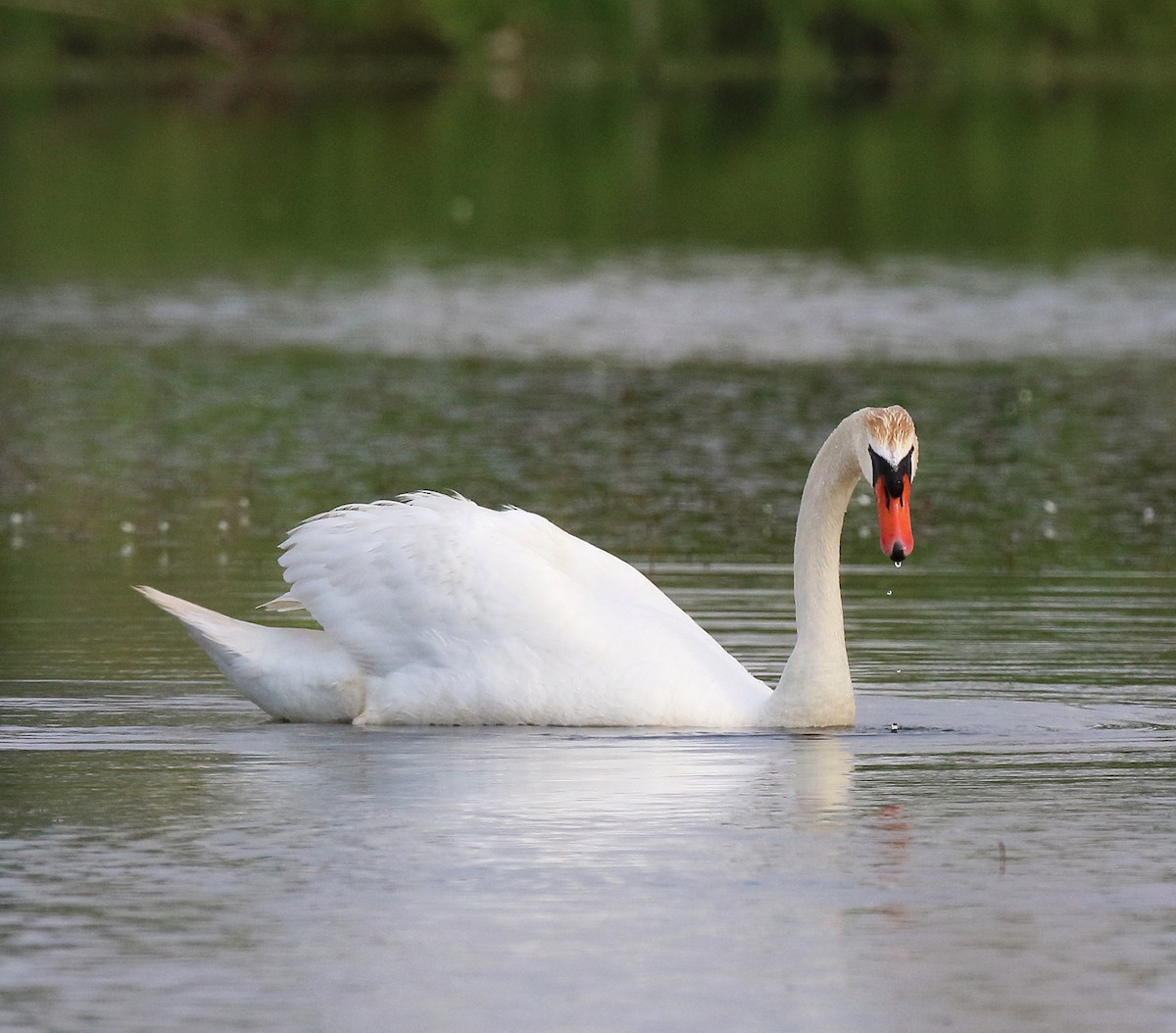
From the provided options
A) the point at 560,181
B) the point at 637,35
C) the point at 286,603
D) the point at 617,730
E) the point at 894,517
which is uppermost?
the point at 637,35

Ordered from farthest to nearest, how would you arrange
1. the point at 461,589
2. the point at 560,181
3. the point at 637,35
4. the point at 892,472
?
1. the point at 637,35
2. the point at 560,181
3. the point at 461,589
4. the point at 892,472

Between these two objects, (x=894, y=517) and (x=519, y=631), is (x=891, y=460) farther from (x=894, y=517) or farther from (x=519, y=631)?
(x=519, y=631)

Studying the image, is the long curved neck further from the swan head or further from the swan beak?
the swan beak

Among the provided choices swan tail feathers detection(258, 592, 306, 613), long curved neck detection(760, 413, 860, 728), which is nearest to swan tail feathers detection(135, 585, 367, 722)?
swan tail feathers detection(258, 592, 306, 613)

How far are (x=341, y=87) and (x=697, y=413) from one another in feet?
204

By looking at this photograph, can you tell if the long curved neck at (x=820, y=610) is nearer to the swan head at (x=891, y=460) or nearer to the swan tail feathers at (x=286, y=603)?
the swan head at (x=891, y=460)

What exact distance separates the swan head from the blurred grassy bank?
65.9 meters

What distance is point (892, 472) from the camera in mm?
9109

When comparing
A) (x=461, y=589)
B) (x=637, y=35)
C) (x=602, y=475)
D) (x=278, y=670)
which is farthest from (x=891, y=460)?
(x=637, y=35)

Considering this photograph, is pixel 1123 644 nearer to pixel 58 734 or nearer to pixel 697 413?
pixel 58 734

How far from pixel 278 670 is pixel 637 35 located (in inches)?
2687

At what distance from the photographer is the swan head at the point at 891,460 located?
29.5 feet

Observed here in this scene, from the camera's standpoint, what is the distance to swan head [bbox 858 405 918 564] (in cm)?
898

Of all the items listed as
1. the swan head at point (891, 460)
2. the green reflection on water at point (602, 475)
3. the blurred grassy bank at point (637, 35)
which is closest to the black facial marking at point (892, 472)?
the swan head at point (891, 460)
